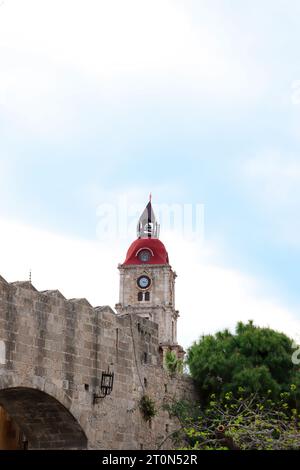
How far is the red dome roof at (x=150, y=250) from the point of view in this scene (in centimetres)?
9744

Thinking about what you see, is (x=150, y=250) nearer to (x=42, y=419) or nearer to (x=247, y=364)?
(x=247, y=364)

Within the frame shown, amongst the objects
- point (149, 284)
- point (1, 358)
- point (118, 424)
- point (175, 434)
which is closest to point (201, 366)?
point (175, 434)

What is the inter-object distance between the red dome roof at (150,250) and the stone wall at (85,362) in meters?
74.7

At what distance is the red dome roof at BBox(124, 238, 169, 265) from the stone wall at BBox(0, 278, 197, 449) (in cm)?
7472

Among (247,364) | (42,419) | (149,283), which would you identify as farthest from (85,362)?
(149,283)

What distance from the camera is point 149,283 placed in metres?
97.3

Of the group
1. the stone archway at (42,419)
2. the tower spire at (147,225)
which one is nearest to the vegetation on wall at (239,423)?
the stone archway at (42,419)

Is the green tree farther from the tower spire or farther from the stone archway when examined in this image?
the tower spire

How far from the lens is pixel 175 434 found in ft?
70.4

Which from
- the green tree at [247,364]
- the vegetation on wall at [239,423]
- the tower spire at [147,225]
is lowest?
the vegetation on wall at [239,423]

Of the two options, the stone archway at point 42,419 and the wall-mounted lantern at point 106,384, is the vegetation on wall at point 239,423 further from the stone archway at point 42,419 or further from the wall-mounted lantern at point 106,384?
the stone archway at point 42,419

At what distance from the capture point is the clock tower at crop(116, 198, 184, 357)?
315 feet

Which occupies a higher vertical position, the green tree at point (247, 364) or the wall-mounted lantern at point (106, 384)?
the green tree at point (247, 364)

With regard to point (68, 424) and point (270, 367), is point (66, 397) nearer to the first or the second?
point (68, 424)
